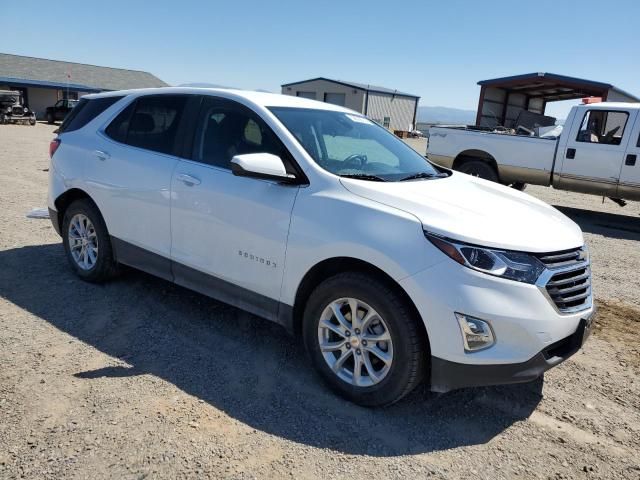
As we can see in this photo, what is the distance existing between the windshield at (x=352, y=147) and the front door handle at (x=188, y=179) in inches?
29.9

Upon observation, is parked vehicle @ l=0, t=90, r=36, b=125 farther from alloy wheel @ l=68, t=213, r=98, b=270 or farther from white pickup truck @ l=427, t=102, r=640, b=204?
alloy wheel @ l=68, t=213, r=98, b=270

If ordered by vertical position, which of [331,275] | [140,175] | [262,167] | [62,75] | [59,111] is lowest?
[59,111]

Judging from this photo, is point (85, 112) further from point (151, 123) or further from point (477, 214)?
point (477, 214)

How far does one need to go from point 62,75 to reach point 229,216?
1788 inches

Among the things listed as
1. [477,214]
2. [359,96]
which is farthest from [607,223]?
[359,96]

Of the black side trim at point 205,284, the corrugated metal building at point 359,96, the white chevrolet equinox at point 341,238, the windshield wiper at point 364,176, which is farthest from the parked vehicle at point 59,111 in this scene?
the windshield wiper at point 364,176

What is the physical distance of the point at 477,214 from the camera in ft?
10.0

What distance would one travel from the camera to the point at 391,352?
9.76 ft

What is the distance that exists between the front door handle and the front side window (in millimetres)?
149

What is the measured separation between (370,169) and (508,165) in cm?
788

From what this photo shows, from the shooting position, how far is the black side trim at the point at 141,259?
13.6ft

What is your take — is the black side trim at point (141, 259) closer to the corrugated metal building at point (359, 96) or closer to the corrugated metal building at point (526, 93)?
the corrugated metal building at point (526, 93)

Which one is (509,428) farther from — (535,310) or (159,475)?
(159,475)

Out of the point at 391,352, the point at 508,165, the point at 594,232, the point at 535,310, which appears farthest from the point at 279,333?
the point at 508,165
